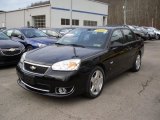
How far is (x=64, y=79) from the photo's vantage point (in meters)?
4.12

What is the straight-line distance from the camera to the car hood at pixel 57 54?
4480 mm

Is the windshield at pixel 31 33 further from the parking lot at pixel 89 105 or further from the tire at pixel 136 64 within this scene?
the tire at pixel 136 64

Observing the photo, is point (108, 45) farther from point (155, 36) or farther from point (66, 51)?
point (155, 36)

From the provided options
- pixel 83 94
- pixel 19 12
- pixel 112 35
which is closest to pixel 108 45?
pixel 112 35

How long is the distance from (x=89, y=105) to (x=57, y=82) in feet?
2.60

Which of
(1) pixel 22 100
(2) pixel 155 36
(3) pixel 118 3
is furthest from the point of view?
(3) pixel 118 3

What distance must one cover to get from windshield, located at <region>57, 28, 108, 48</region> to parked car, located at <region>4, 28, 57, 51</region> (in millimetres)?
3711

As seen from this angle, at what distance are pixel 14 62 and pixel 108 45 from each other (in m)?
3.80

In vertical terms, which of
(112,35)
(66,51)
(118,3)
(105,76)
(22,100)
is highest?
(118,3)

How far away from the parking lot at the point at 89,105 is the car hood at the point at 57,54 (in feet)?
2.65

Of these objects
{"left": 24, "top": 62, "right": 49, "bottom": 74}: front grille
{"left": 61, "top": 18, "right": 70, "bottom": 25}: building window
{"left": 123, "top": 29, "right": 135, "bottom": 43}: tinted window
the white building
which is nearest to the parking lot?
{"left": 24, "top": 62, "right": 49, "bottom": 74}: front grille

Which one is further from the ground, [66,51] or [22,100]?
[66,51]

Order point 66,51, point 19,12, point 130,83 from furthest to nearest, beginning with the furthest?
point 19,12
point 130,83
point 66,51

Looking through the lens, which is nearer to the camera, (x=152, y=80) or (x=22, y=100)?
(x=22, y=100)
